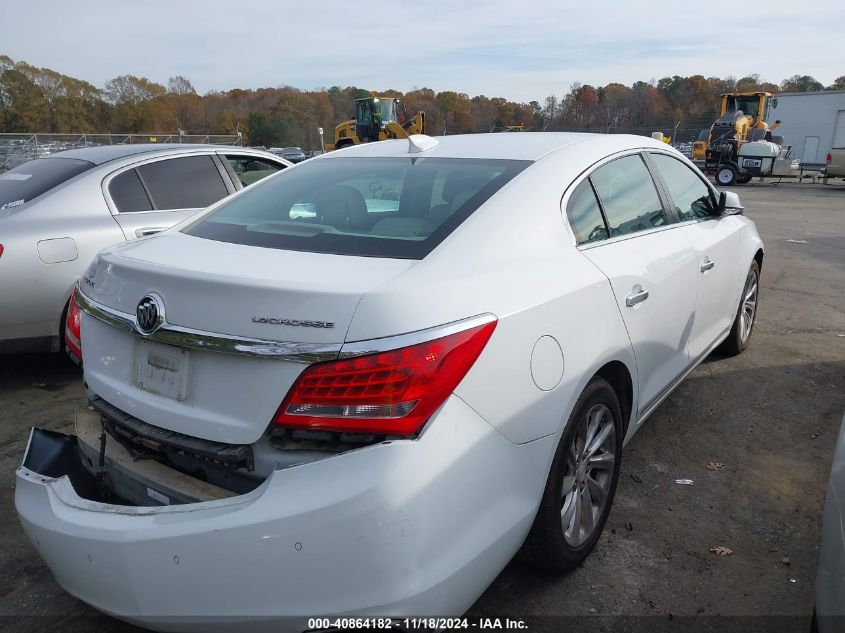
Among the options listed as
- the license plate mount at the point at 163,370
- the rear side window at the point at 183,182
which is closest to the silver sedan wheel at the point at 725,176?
the rear side window at the point at 183,182

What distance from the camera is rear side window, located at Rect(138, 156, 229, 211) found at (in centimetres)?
499

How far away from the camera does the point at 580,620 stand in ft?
7.71

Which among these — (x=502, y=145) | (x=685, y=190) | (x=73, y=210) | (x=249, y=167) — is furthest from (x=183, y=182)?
(x=685, y=190)

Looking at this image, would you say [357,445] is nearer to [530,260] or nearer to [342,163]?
[530,260]

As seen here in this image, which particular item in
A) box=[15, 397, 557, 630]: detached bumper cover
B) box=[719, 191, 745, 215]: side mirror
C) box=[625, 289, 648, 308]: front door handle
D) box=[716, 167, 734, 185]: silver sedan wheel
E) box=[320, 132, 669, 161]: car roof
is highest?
box=[320, 132, 669, 161]: car roof

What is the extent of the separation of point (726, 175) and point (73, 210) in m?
26.4

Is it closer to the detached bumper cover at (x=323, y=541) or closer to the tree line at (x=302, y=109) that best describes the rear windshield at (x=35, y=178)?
the detached bumper cover at (x=323, y=541)

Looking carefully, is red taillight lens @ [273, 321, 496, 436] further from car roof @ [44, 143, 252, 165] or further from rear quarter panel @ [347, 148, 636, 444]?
car roof @ [44, 143, 252, 165]

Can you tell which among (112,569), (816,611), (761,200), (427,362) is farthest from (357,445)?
(761,200)

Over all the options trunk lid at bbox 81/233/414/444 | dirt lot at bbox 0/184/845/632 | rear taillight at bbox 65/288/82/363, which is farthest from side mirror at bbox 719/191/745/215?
rear taillight at bbox 65/288/82/363

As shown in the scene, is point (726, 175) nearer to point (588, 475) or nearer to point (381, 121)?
point (381, 121)

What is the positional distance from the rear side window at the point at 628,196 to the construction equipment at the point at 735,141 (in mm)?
24901

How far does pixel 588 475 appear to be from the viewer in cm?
261

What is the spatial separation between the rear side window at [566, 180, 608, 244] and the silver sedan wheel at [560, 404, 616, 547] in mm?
673
